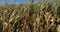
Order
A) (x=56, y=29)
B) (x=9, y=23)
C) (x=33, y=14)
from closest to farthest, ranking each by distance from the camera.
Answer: (x=56, y=29)
(x=33, y=14)
(x=9, y=23)

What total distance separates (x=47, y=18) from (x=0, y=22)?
1.62 meters

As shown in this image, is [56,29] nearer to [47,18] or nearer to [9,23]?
[47,18]

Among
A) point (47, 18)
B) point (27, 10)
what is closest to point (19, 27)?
point (27, 10)

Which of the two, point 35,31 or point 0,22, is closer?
point 35,31

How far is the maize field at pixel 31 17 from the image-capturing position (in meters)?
5.15

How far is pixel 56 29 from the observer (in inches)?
199

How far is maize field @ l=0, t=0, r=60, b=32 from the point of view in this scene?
203 inches

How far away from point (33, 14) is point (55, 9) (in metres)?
0.63

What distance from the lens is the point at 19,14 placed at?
5750 millimetres

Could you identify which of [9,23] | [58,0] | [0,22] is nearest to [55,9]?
[58,0]

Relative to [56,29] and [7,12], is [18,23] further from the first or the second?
[56,29]

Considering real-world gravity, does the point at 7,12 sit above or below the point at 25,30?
above

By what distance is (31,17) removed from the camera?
553cm

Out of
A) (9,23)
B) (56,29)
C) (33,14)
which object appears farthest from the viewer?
(9,23)
